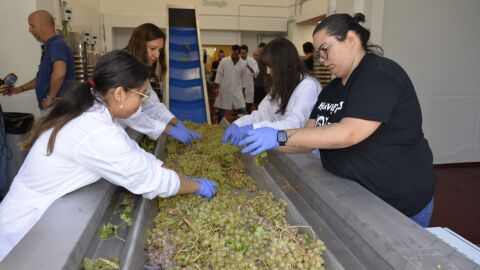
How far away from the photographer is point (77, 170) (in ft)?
4.61

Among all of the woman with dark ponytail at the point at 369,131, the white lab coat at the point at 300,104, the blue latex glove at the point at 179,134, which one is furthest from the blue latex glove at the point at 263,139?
the blue latex glove at the point at 179,134

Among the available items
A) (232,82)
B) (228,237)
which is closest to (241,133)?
(228,237)

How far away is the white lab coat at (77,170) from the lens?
4.31 ft

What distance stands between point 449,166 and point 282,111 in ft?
13.0

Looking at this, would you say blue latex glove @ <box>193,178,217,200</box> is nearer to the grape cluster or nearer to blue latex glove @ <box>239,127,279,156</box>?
blue latex glove @ <box>239,127,279,156</box>

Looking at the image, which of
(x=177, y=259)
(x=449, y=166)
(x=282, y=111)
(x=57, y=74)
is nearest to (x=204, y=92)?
(x=57, y=74)

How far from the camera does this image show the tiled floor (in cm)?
351

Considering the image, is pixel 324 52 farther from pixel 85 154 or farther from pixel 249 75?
pixel 249 75

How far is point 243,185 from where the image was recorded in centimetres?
197

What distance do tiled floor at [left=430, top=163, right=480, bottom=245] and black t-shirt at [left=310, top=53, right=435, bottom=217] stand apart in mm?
2153

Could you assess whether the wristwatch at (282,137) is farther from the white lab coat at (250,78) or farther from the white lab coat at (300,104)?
the white lab coat at (250,78)

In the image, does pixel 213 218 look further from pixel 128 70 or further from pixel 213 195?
pixel 128 70

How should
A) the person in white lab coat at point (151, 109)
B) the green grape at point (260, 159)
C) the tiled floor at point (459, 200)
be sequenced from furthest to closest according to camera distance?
the tiled floor at point (459, 200) < the person in white lab coat at point (151, 109) < the green grape at point (260, 159)

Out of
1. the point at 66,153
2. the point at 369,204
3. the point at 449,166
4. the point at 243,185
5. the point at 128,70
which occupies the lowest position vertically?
the point at 449,166
